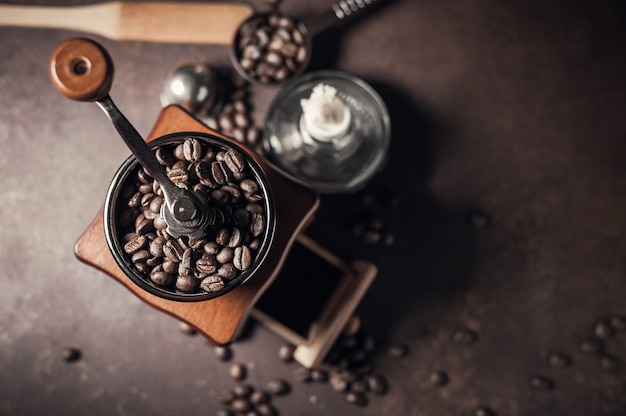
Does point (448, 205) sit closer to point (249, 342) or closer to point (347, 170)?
point (347, 170)

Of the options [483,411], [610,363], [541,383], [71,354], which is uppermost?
[610,363]

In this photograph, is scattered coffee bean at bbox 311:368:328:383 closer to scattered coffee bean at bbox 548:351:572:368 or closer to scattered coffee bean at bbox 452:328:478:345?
scattered coffee bean at bbox 452:328:478:345

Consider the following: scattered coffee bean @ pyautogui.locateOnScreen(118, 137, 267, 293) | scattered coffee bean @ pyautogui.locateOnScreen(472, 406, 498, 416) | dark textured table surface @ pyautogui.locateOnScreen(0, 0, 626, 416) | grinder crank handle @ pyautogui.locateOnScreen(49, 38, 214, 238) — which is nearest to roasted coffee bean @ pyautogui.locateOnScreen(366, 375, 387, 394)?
dark textured table surface @ pyautogui.locateOnScreen(0, 0, 626, 416)

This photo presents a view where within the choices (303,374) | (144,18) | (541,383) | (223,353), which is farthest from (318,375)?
(144,18)

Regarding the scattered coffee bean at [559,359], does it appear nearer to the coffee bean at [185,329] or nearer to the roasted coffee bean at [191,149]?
the coffee bean at [185,329]

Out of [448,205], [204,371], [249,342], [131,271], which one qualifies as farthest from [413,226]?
[131,271]

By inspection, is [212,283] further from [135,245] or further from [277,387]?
[277,387]

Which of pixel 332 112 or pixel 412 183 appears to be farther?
pixel 412 183
